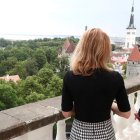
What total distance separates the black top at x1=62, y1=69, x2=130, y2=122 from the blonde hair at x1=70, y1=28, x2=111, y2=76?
1.4 inches

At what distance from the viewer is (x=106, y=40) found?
188 cm

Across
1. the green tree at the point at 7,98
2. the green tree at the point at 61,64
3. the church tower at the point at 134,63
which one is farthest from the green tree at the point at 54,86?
the church tower at the point at 134,63

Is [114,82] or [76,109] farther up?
[114,82]

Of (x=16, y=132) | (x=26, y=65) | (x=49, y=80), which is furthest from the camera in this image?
(x=26, y=65)

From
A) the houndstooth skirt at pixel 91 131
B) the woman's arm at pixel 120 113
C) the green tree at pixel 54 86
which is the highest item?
the woman's arm at pixel 120 113

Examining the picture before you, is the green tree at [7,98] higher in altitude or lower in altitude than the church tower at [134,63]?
higher

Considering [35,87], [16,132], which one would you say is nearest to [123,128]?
[16,132]

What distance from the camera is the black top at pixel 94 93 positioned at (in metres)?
1.88

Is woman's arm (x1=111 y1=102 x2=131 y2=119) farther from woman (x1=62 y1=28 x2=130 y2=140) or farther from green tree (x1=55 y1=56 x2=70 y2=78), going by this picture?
green tree (x1=55 y1=56 x2=70 y2=78)

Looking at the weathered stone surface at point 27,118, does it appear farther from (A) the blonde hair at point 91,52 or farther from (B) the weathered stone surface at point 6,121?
(A) the blonde hair at point 91,52

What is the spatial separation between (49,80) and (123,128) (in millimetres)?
36564

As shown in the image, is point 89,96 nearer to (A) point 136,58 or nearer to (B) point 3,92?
(B) point 3,92

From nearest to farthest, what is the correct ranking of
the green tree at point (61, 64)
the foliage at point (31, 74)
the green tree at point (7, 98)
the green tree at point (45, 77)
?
the green tree at point (7, 98), the foliage at point (31, 74), the green tree at point (45, 77), the green tree at point (61, 64)

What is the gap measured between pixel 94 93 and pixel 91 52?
0.24m
